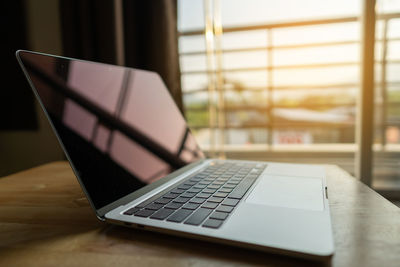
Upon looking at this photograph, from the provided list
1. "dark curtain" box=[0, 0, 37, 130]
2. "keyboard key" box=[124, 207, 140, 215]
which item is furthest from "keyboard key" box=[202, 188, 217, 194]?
"dark curtain" box=[0, 0, 37, 130]

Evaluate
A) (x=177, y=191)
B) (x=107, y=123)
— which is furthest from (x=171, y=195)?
(x=107, y=123)

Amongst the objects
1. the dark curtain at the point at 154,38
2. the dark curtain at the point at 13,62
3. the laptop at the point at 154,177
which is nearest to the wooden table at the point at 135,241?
the laptop at the point at 154,177

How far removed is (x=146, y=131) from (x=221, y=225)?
10.9 inches

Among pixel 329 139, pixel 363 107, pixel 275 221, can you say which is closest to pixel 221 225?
pixel 275 221

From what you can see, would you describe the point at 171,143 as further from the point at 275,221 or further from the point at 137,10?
the point at 137,10

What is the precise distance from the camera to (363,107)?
1315 millimetres

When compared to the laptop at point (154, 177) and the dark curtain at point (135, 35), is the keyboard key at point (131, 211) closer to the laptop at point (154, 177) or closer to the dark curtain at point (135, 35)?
the laptop at point (154, 177)

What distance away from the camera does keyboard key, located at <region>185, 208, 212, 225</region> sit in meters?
0.28

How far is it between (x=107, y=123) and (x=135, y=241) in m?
0.20

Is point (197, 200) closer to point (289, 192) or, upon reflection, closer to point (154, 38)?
point (289, 192)

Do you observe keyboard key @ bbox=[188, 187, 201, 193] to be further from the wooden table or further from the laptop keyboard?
the wooden table

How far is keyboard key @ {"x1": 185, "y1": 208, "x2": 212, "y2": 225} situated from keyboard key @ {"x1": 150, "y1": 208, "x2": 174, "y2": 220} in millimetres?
29

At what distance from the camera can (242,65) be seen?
2299mm

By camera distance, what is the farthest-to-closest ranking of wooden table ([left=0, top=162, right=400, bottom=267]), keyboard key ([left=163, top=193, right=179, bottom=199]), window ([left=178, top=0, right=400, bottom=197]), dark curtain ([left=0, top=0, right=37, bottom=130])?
1. window ([left=178, top=0, right=400, bottom=197])
2. dark curtain ([left=0, top=0, right=37, bottom=130])
3. keyboard key ([left=163, top=193, right=179, bottom=199])
4. wooden table ([left=0, top=162, right=400, bottom=267])
